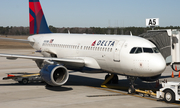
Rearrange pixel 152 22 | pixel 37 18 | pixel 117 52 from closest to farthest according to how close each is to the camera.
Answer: pixel 117 52
pixel 152 22
pixel 37 18

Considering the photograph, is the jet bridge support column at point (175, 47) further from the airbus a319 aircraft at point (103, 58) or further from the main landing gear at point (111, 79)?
the main landing gear at point (111, 79)

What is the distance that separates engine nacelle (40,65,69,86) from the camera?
1883 cm

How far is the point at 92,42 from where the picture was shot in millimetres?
21688

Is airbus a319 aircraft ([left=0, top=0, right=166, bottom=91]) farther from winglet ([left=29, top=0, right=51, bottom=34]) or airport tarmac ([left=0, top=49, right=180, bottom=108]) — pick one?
winglet ([left=29, top=0, right=51, bottom=34])

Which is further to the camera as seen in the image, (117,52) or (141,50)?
(117,52)

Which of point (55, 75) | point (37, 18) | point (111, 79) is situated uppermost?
point (37, 18)

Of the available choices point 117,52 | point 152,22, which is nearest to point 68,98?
point 117,52

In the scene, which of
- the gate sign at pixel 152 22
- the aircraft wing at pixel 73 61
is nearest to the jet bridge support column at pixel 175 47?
the aircraft wing at pixel 73 61

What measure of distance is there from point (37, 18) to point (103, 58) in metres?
14.2

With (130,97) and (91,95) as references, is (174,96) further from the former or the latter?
(91,95)

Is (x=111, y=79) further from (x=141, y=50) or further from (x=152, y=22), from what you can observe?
(x=152, y=22)

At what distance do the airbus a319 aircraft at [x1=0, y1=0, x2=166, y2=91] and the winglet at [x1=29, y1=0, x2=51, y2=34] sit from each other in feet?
16.4

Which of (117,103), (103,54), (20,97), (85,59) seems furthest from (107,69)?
(20,97)

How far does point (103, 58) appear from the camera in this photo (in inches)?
778
